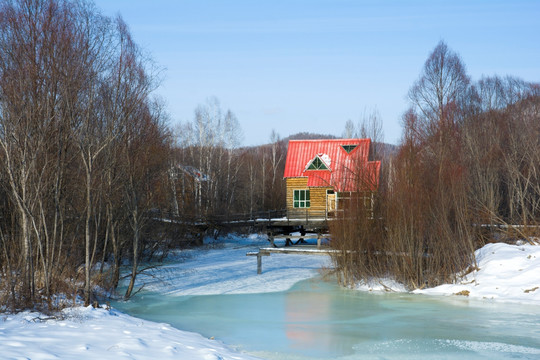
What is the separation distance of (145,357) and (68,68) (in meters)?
7.10

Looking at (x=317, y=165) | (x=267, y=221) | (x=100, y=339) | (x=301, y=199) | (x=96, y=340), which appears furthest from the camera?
(x=301, y=199)

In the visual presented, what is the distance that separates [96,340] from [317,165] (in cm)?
2764

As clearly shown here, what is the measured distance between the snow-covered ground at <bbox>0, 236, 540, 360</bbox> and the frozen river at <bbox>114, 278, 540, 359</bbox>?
36.0 inches

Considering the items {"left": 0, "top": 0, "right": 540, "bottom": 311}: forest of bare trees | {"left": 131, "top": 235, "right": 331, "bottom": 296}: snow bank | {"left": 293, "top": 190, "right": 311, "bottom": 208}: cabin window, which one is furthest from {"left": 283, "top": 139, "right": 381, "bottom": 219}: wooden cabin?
{"left": 0, "top": 0, "right": 540, "bottom": 311}: forest of bare trees

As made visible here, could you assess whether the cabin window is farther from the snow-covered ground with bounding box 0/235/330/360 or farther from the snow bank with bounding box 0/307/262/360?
the snow bank with bounding box 0/307/262/360

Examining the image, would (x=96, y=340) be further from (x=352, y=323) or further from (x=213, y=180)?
(x=213, y=180)

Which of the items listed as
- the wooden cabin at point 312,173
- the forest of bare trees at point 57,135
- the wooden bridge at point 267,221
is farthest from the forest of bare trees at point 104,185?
the wooden cabin at point 312,173

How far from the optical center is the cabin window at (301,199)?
119 ft

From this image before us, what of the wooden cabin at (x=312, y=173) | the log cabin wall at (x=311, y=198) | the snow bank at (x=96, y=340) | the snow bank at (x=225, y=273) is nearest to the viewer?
the snow bank at (x=96, y=340)

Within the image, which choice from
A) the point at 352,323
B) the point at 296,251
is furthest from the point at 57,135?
the point at 296,251

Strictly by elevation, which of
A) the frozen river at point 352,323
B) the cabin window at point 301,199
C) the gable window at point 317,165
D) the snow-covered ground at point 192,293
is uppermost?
the gable window at point 317,165

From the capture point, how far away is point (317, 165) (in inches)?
1420

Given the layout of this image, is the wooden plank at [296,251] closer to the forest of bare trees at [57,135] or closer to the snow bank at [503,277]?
the snow bank at [503,277]

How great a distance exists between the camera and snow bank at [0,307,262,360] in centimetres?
830
